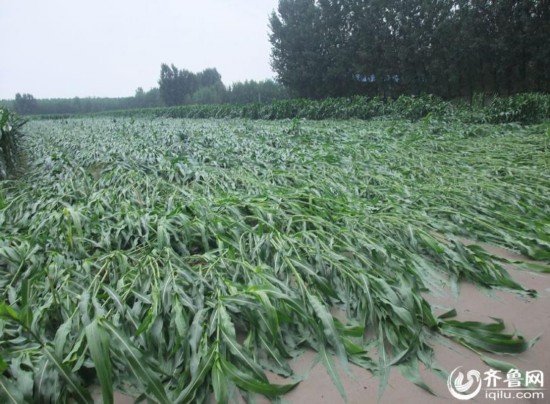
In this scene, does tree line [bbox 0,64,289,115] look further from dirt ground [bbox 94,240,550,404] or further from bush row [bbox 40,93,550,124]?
dirt ground [bbox 94,240,550,404]

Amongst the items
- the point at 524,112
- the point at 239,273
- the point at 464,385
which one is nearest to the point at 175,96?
the point at 524,112

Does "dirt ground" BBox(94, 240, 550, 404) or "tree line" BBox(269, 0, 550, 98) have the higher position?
A: "tree line" BBox(269, 0, 550, 98)

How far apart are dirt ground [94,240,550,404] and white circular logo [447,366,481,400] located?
0.06ft

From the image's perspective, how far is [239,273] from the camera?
225 cm

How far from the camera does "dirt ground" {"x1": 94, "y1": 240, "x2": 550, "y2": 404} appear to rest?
1.47m

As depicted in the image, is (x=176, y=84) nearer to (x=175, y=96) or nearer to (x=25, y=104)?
(x=175, y=96)

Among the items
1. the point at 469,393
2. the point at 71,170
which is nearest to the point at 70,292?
the point at 469,393

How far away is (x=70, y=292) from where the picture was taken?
1.94 m

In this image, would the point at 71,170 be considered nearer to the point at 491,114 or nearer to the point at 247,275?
the point at 247,275

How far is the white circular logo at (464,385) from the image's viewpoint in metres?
1.46

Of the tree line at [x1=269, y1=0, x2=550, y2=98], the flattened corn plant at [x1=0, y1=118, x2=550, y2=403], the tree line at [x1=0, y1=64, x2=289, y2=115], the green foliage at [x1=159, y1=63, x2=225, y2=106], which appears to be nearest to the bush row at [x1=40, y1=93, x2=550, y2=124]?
the tree line at [x1=269, y1=0, x2=550, y2=98]

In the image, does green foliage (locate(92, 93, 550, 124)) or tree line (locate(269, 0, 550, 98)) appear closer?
green foliage (locate(92, 93, 550, 124))

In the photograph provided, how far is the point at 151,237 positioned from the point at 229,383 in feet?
5.45
